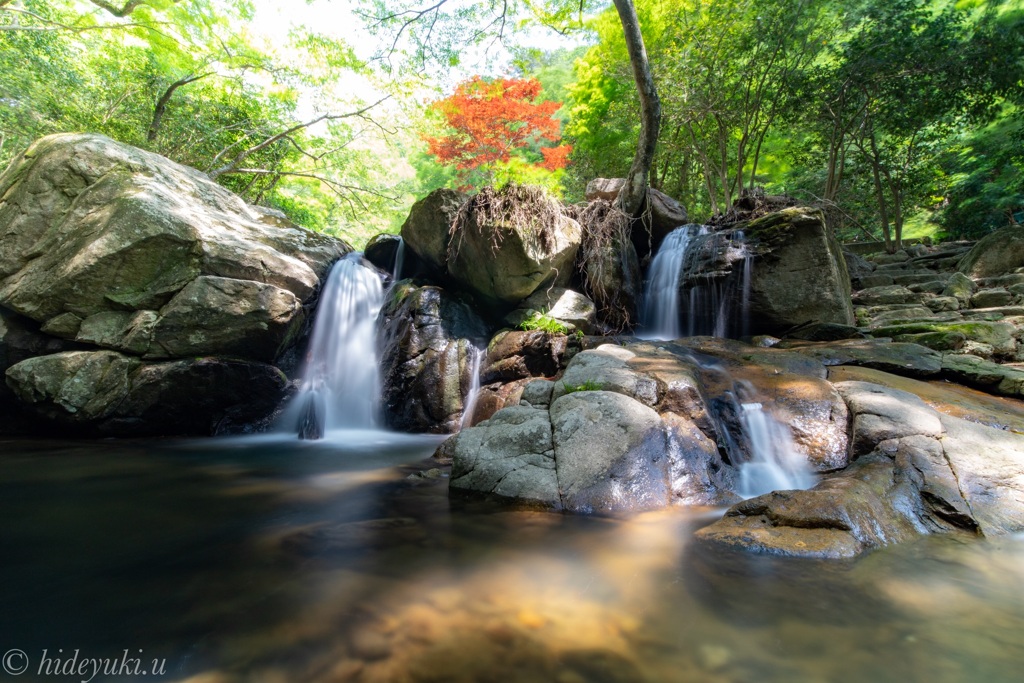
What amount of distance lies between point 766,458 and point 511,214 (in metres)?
4.75

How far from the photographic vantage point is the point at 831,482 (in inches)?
116

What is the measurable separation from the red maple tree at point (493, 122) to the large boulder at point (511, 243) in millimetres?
6701

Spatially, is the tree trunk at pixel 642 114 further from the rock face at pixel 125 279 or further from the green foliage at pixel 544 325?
the rock face at pixel 125 279

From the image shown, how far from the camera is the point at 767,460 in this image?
12.0 ft

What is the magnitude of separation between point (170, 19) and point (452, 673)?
47.9 ft

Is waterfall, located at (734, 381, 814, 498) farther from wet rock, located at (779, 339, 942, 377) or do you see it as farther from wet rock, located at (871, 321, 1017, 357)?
wet rock, located at (871, 321, 1017, 357)

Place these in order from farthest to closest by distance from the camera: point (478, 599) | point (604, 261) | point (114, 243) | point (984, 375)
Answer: point (604, 261) < point (114, 243) < point (984, 375) < point (478, 599)

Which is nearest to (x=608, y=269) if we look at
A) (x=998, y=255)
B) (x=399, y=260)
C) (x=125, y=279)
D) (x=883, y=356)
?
(x=883, y=356)

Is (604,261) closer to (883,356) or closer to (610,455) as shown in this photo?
(883,356)

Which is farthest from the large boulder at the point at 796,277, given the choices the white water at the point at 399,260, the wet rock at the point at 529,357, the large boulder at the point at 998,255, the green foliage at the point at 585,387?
the white water at the point at 399,260

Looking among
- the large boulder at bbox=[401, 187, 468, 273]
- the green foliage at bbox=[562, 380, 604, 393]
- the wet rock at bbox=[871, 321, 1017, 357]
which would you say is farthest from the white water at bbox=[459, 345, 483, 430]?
the wet rock at bbox=[871, 321, 1017, 357]

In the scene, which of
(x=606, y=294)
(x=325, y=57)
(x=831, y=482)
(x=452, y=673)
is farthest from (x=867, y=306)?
(x=325, y=57)

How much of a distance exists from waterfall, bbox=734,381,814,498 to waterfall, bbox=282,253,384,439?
5.33m

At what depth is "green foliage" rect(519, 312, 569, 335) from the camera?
6.60 meters
